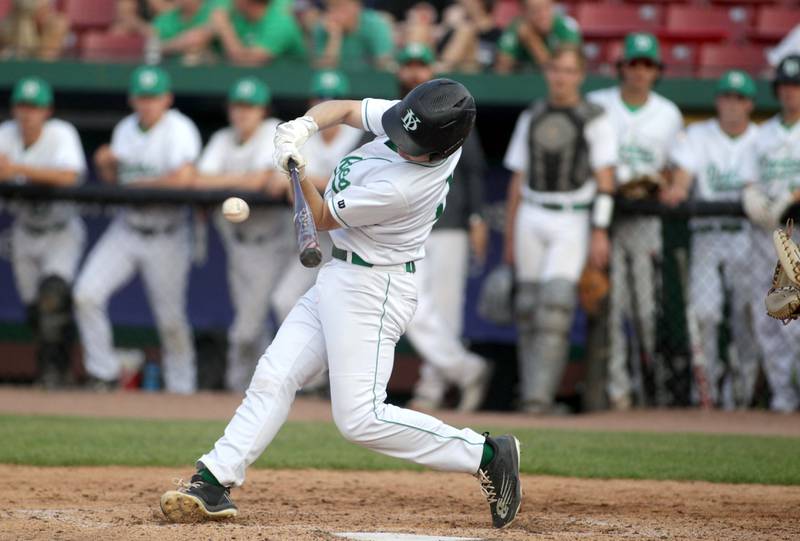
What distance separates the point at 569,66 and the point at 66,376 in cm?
364

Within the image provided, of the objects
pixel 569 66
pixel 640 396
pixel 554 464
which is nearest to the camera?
pixel 554 464

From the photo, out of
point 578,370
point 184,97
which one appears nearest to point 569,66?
point 578,370

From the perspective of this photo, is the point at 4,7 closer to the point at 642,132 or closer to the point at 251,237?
the point at 251,237

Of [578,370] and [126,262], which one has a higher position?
[126,262]

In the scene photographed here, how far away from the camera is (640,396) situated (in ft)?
24.9

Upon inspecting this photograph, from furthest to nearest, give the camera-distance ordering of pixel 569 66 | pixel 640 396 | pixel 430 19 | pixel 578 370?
pixel 430 19
pixel 578 370
pixel 640 396
pixel 569 66

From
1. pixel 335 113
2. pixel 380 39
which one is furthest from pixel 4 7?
pixel 335 113

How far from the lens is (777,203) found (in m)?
7.02

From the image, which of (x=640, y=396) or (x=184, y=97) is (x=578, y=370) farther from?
(x=184, y=97)

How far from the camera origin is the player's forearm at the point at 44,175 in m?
7.93

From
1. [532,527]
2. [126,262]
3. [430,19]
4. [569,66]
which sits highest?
[430,19]

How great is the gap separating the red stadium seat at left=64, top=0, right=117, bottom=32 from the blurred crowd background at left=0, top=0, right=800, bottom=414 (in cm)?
43

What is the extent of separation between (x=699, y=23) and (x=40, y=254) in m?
4.93

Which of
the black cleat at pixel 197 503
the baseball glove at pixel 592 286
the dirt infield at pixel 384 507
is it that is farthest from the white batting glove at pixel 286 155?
the baseball glove at pixel 592 286
